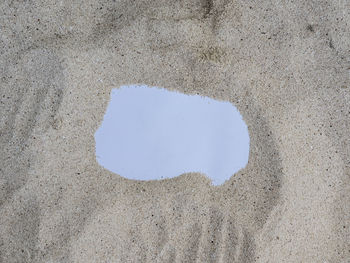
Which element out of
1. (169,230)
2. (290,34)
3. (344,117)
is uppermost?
(290,34)

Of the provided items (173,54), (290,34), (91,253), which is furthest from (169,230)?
(290,34)

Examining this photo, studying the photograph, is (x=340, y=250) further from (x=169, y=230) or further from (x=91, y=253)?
(x=91, y=253)

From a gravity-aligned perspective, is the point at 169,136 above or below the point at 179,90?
below

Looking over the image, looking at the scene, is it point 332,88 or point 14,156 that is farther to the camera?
point 332,88
